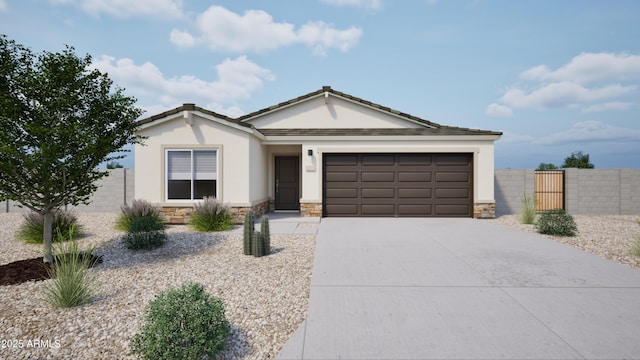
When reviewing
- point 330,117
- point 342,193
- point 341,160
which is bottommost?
point 342,193

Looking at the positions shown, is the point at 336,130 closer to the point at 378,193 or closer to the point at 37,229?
the point at 378,193

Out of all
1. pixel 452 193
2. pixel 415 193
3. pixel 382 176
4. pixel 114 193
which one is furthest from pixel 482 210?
pixel 114 193

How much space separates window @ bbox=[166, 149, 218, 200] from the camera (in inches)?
412

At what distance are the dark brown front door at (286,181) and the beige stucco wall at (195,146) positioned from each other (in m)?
3.23

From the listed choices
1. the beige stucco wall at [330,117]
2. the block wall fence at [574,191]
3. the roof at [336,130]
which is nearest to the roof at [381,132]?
the roof at [336,130]

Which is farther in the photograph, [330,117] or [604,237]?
[330,117]

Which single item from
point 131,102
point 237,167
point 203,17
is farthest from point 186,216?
point 203,17

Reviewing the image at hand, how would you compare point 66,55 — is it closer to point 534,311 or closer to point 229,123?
point 229,123

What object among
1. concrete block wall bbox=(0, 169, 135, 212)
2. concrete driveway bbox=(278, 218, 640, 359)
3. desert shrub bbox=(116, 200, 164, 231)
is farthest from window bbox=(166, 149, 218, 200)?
concrete driveway bbox=(278, 218, 640, 359)

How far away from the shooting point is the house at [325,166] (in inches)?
411

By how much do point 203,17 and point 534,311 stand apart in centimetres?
1203

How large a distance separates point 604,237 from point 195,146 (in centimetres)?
1254

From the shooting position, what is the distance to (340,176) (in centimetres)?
1192

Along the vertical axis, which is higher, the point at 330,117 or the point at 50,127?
the point at 330,117
